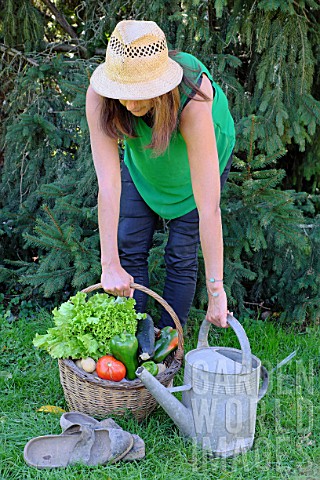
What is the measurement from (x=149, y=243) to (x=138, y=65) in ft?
3.26

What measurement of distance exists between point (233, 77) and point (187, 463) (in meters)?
2.35

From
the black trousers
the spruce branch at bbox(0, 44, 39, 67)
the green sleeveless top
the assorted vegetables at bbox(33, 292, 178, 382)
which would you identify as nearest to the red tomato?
the assorted vegetables at bbox(33, 292, 178, 382)

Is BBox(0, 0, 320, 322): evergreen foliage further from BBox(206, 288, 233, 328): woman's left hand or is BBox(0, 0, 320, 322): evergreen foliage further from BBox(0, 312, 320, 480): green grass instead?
BBox(206, 288, 233, 328): woman's left hand

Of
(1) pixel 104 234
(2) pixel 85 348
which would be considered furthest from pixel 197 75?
(2) pixel 85 348

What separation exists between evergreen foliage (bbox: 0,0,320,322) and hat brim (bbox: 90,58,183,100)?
49.0 inches

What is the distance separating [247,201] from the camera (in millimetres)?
3281

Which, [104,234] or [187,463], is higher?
[104,234]

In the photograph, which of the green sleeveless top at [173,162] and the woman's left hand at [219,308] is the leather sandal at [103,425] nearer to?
the woman's left hand at [219,308]

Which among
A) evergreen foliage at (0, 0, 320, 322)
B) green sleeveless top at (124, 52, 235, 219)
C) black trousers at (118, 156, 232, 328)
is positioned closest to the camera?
green sleeveless top at (124, 52, 235, 219)

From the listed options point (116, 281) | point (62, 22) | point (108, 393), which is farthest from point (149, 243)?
point (62, 22)

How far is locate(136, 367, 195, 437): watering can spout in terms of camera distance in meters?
2.13

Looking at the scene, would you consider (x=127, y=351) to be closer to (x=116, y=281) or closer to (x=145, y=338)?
(x=145, y=338)

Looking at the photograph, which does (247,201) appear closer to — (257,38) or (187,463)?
(257,38)

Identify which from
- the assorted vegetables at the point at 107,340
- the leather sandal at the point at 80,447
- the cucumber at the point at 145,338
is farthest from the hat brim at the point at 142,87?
the leather sandal at the point at 80,447
